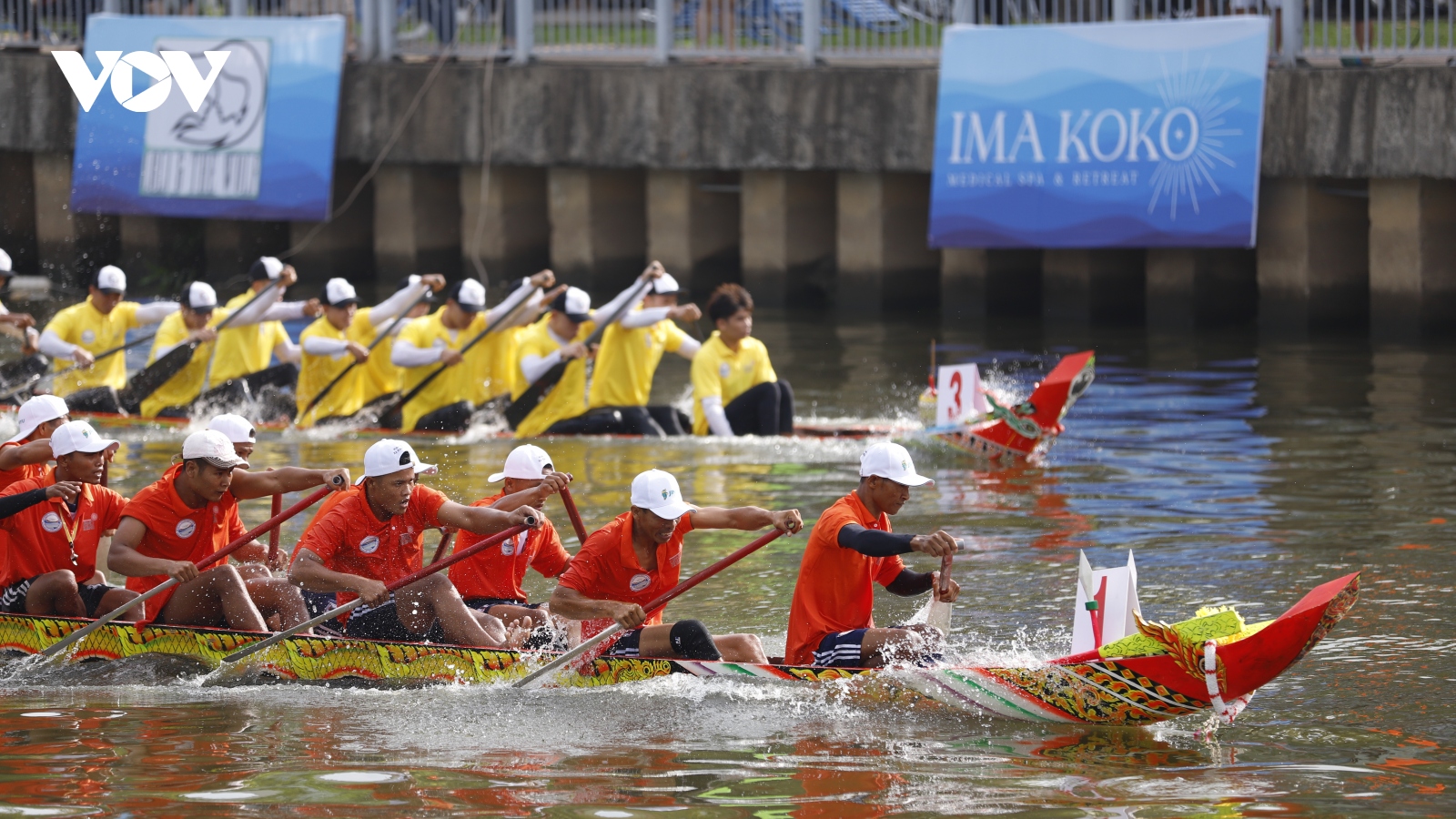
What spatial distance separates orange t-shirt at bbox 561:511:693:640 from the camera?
795 centimetres

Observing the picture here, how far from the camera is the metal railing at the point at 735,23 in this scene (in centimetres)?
1648

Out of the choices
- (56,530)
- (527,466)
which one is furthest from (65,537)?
(527,466)

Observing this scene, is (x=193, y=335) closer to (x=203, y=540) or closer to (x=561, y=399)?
(x=561, y=399)

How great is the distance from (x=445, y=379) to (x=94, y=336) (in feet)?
9.48

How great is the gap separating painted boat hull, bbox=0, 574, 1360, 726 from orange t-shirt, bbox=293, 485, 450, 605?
37 centimetres

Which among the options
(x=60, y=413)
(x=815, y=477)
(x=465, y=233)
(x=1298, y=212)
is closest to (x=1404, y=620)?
(x=815, y=477)

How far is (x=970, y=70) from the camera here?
1805 cm

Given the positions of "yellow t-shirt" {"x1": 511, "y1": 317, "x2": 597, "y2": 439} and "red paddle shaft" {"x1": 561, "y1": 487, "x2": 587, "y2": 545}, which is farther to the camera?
"yellow t-shirt" {"x1": 511, "y1": 317, "x2": 597, "y2": 439}

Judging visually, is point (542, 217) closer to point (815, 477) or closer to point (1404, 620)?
point (815, 477)

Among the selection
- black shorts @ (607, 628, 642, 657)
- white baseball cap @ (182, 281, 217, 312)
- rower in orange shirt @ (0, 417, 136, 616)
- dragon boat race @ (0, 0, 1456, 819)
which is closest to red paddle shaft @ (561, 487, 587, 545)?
dragon boat race @ (0, 0, 1456, 819)

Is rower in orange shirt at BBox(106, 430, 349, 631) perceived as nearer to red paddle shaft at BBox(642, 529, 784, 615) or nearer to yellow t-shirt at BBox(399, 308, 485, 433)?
red paddle shaft at BBox(642, 529, 784, 615)

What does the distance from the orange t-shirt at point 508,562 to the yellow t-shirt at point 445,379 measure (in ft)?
19.1

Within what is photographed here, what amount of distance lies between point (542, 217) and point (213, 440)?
13991mm

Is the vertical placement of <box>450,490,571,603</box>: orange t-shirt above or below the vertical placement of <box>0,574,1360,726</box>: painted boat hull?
above
